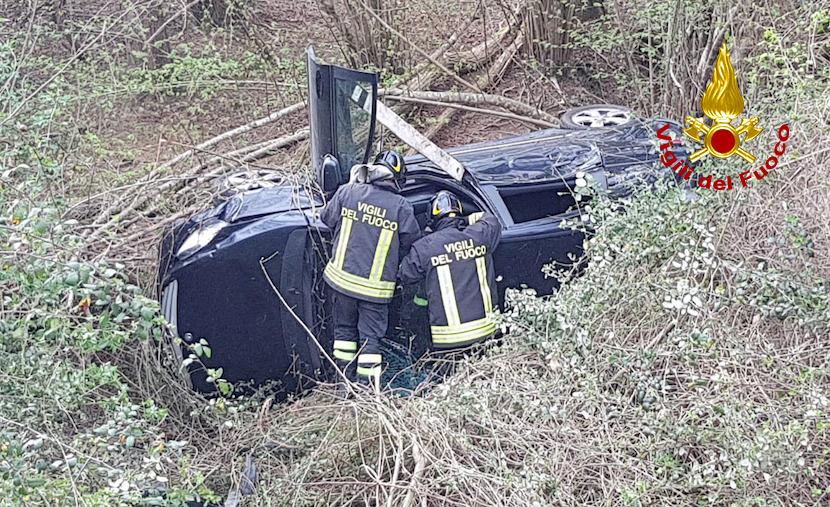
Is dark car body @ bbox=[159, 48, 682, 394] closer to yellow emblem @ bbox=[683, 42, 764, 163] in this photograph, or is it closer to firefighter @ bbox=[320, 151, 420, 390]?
firefighter @ bbox=[320, 151, 420, 390]

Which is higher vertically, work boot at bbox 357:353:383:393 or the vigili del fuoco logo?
the vigili del fuoco logo

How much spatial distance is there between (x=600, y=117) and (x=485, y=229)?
10.2ft

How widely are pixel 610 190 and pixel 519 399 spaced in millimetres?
1693

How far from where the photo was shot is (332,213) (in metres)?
5.22

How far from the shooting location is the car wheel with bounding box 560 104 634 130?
25.2 feet

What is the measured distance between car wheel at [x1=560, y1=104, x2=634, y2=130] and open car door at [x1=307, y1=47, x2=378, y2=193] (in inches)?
112

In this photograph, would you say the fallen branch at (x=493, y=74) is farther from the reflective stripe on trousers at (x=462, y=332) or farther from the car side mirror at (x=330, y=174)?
the reflective stripe on trousers at (x=462, y=332)

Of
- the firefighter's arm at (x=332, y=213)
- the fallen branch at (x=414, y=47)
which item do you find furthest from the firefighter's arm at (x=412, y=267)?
the fallen branch at (x=414, y=47)

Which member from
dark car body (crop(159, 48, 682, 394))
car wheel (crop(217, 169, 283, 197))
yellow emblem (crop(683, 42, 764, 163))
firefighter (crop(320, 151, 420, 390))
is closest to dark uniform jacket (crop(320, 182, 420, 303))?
firefighter (crop(320, 151, 420, 390))

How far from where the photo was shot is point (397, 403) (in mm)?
4406

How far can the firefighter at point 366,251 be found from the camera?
5152 mm

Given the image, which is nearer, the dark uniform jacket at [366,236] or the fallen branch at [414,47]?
the dark uniform jacket at [366,236]

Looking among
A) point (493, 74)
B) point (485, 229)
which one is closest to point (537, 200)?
point (485, 229)

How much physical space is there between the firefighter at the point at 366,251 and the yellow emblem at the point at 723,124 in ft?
5.97
